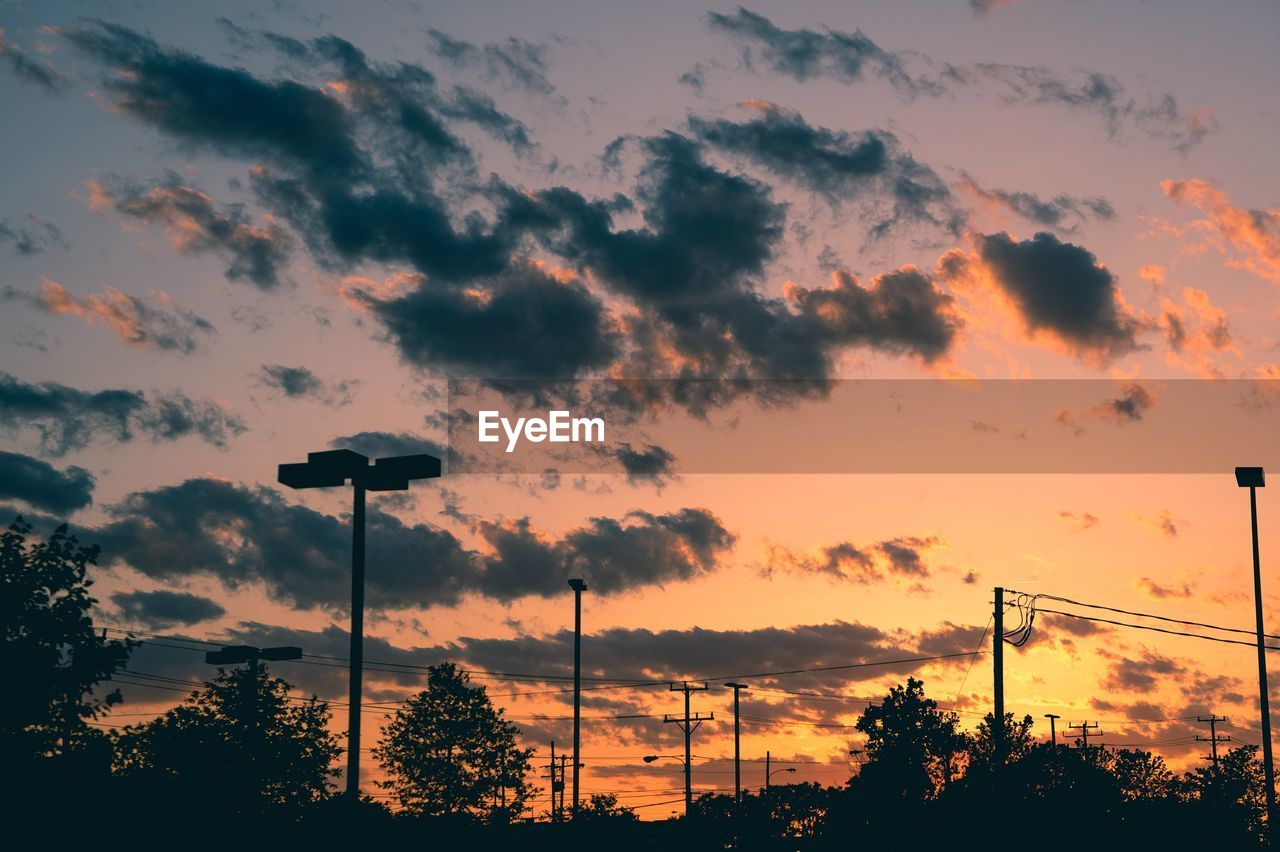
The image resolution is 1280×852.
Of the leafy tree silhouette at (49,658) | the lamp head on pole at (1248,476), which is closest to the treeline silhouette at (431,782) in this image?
the leafy tree silhouette at (49,658)

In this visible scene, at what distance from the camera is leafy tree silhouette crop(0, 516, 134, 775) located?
29.8 m

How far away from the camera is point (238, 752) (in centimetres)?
4803

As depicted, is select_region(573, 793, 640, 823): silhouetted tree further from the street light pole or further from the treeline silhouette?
the street light pole

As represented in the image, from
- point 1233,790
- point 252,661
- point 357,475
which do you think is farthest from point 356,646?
point 1233,790

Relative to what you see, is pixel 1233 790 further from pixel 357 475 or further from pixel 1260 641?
pixel 357 475

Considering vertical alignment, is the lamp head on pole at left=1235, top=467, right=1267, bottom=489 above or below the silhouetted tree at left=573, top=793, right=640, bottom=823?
above

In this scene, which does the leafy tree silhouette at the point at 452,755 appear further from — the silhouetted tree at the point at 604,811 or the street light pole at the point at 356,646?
the street light pole at the point at 356,646

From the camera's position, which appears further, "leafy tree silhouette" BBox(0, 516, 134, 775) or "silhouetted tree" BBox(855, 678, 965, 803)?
"silhouetted tree" BBox(855, 678, 965, 803)

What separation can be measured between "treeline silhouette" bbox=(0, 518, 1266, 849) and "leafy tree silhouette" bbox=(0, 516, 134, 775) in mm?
44

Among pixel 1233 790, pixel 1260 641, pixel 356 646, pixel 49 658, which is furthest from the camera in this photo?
pixel 1233 790

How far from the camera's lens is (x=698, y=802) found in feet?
261

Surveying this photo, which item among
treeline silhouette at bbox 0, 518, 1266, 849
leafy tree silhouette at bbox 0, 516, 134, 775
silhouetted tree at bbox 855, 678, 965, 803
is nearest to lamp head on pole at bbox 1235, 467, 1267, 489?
treeline silhouette at bbox 0, 518, 1266, 849

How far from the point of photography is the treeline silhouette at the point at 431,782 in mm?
30547

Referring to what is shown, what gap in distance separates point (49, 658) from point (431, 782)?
51717 millimetres
